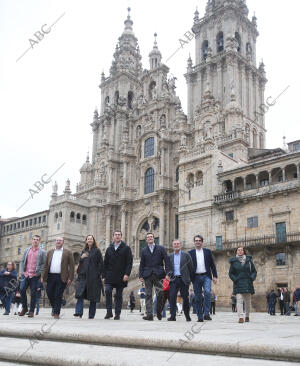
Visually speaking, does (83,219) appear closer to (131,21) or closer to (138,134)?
(138,134)

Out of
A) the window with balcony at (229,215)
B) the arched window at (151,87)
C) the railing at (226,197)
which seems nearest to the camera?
the railing at (226,197)

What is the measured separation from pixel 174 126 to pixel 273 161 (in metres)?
19.6

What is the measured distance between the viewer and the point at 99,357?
505 centimetres

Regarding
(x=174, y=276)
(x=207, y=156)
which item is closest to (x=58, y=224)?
(x=207, y=156)

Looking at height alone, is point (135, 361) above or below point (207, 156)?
below

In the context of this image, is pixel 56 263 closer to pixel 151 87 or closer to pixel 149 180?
pixel 149 180

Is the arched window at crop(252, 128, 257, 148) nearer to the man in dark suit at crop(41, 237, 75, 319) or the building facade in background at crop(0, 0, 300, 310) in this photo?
the building facade in background at crop(0, 0, 300, 310)

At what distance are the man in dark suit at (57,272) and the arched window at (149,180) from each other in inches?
1598

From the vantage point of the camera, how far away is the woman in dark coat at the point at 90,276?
1123 cm

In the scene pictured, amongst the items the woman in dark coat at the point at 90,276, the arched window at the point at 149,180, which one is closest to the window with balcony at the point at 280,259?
the arched window at the point at 149,180

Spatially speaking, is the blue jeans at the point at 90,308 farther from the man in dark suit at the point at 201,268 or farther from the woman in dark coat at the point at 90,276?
the man in dark suit at the point at 201,268

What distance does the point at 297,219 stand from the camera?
107 feet

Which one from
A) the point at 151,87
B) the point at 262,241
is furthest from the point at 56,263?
the point at 151,87

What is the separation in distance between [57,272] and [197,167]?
104 feet
